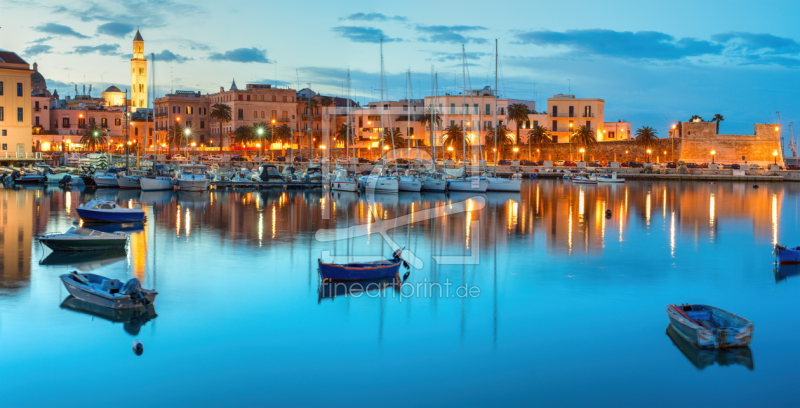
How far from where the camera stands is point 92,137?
10169cm

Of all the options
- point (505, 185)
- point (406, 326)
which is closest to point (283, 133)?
point (505, 185)

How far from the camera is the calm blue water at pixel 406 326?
1159cm

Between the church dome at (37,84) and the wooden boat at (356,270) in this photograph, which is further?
the church dome at (37,84)

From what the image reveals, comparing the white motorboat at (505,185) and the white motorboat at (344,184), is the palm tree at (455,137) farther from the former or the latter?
the white motorboat at (344,184)

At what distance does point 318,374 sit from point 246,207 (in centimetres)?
2942

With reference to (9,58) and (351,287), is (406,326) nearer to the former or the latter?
(351,287)

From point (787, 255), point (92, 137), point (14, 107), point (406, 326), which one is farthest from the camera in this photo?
point (92, 137)

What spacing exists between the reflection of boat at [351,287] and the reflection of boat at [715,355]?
7.45 meters

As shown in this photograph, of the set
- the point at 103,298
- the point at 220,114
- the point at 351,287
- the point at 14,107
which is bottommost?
the point at 351,287

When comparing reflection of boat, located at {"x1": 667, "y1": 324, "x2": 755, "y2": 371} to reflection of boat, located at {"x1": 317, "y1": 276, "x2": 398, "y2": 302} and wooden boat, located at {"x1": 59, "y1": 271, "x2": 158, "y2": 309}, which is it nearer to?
reflection of boat, located at {"x1": 317, "y1": 276, "x2": 398, "y2": 302}

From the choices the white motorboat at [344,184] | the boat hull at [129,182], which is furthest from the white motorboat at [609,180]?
the boat hull at [129,182]

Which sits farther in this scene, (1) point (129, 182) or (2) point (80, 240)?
(1) point (129, 182)

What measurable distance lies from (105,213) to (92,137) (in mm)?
79489

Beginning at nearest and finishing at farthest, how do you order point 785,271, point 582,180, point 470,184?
1. point 785,271
2. point 470,184
3. point 582,180
